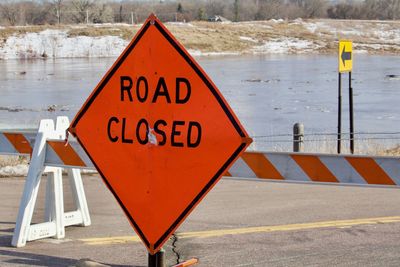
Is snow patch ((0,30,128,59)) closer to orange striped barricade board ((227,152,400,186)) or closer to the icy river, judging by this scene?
the icy river

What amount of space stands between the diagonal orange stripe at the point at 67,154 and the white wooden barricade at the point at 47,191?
5.9 inches

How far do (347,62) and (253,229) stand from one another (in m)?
8.48

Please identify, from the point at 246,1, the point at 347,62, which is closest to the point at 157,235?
the point at 347,62

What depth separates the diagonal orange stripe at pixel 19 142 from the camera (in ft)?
25.4

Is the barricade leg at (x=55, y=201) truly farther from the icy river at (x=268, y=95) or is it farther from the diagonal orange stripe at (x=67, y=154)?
the icy river at (x=268, y=95)

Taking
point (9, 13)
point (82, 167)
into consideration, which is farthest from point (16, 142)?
point (9, 13)

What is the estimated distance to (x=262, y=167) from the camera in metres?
6.59

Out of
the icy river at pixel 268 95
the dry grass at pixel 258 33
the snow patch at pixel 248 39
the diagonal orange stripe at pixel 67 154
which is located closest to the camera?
the diagonal orange stripe at pixel 67 154

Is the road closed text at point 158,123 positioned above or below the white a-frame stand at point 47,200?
above

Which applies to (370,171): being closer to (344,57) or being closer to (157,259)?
(157,259)

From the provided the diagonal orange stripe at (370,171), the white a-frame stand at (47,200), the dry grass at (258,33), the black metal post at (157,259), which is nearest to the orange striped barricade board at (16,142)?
the white a-frame stand at (47,200)

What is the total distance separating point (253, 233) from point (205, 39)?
2483 inches

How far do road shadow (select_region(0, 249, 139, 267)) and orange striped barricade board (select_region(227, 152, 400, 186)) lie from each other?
4.51ft

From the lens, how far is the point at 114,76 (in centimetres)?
525
